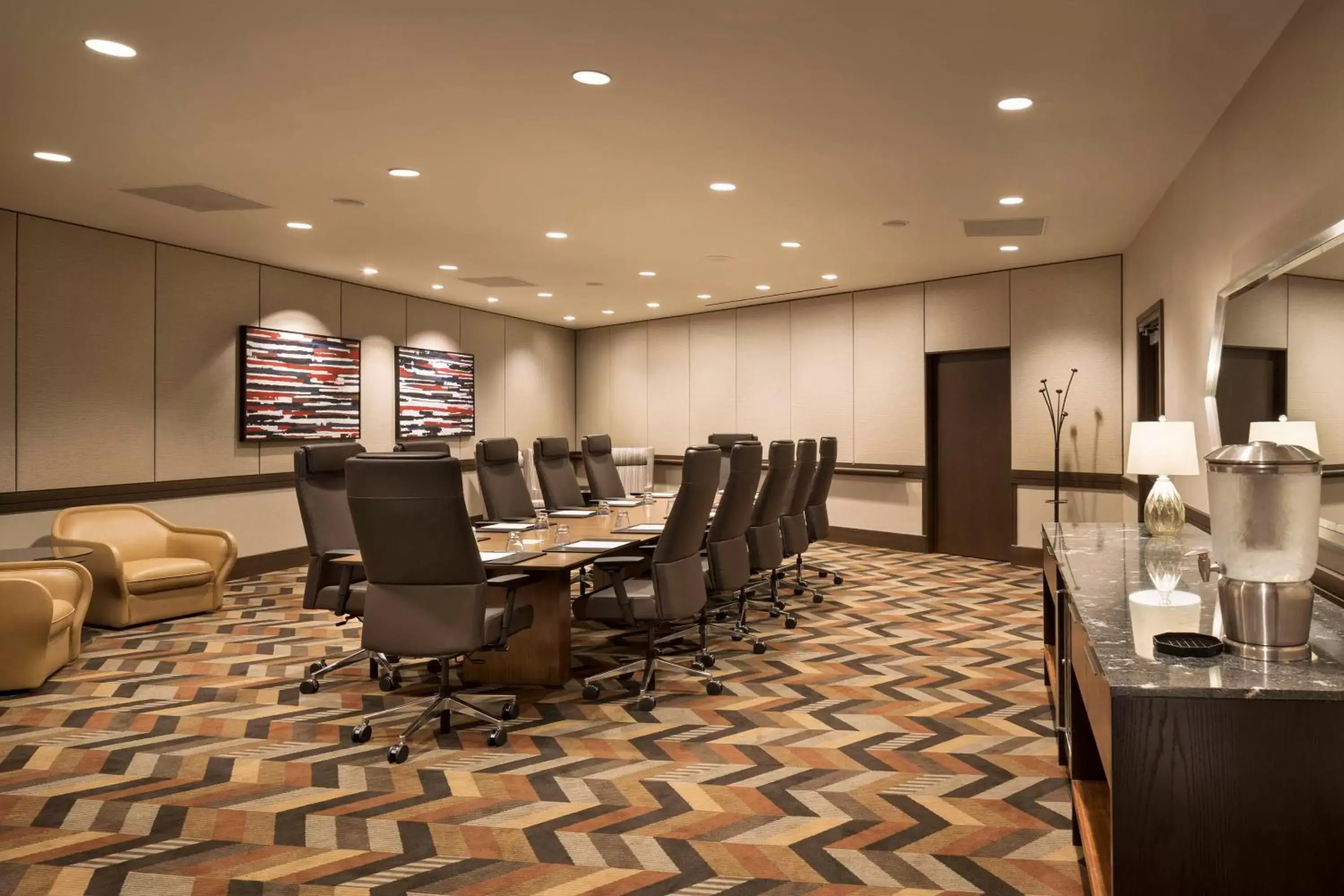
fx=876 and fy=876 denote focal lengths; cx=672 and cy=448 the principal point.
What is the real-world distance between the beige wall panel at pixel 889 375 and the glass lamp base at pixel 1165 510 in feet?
17.6

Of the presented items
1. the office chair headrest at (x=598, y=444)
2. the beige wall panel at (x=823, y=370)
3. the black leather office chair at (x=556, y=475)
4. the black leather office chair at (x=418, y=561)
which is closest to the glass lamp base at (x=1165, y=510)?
the black leather office chair at (x=418, y=561)

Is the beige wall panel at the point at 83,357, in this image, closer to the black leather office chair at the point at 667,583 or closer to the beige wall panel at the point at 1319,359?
the black leather office chair at the point at 667,583

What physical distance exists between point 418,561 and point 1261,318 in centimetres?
342

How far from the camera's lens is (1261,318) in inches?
133

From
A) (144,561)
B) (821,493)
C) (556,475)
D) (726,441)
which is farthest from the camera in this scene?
(726,441)

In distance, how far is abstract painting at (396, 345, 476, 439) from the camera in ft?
31.3

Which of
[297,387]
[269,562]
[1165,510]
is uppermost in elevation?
[297,387]

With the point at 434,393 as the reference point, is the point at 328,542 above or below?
below

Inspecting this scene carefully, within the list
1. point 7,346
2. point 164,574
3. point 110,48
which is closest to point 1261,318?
point 110,48

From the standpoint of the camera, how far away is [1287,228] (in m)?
3.25

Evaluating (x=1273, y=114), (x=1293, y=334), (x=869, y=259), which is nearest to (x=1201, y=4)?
(x=1273, y=114)

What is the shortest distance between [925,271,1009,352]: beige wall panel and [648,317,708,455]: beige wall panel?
3447 mm

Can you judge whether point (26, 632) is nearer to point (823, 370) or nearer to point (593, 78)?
point (593, 78)

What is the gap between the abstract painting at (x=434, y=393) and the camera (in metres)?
9.54
